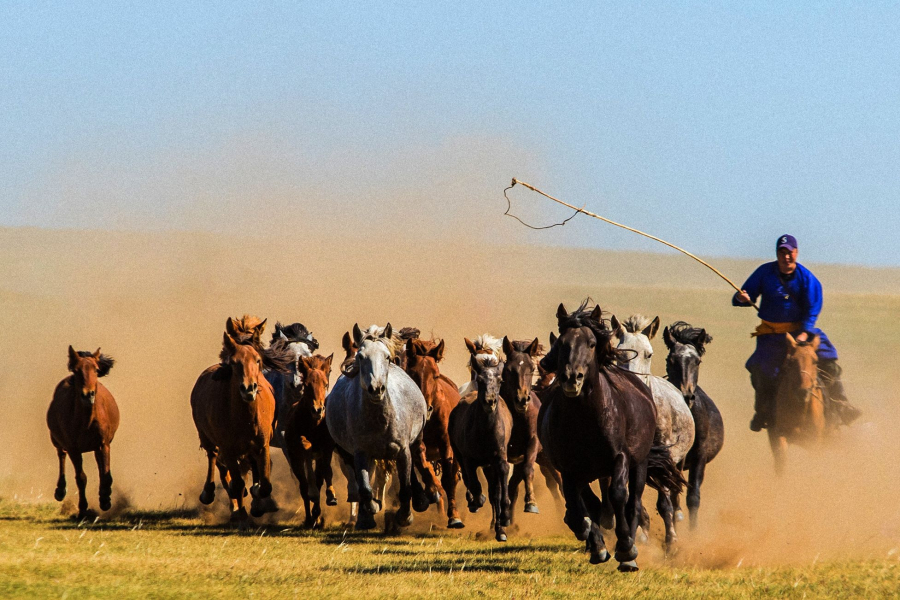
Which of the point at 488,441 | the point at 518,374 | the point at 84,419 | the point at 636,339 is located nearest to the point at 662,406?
the point at 636,339

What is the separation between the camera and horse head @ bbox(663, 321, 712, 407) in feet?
45.4

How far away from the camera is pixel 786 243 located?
14508mm

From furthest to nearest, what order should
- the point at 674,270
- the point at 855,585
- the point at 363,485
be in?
the point at 674,270 < the point at 363,485 < the point at 855,585

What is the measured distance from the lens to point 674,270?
354 ft

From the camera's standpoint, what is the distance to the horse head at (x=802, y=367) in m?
14.3

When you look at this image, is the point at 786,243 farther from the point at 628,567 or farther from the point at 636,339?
the point at 628,567

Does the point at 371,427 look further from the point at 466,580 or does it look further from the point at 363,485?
the point at 466,580

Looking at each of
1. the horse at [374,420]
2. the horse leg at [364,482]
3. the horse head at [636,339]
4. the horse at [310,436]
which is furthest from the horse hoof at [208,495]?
the horse head at [636,339]

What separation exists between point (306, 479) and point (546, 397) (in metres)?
4.27

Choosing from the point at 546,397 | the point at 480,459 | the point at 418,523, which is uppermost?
the point at 546,397

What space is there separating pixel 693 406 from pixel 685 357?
22.5 inches

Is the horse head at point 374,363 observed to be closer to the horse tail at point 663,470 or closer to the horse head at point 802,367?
the horse tail at point 663,470

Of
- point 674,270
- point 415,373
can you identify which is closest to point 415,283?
point 415,373

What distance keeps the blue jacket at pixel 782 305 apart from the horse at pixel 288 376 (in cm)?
546
